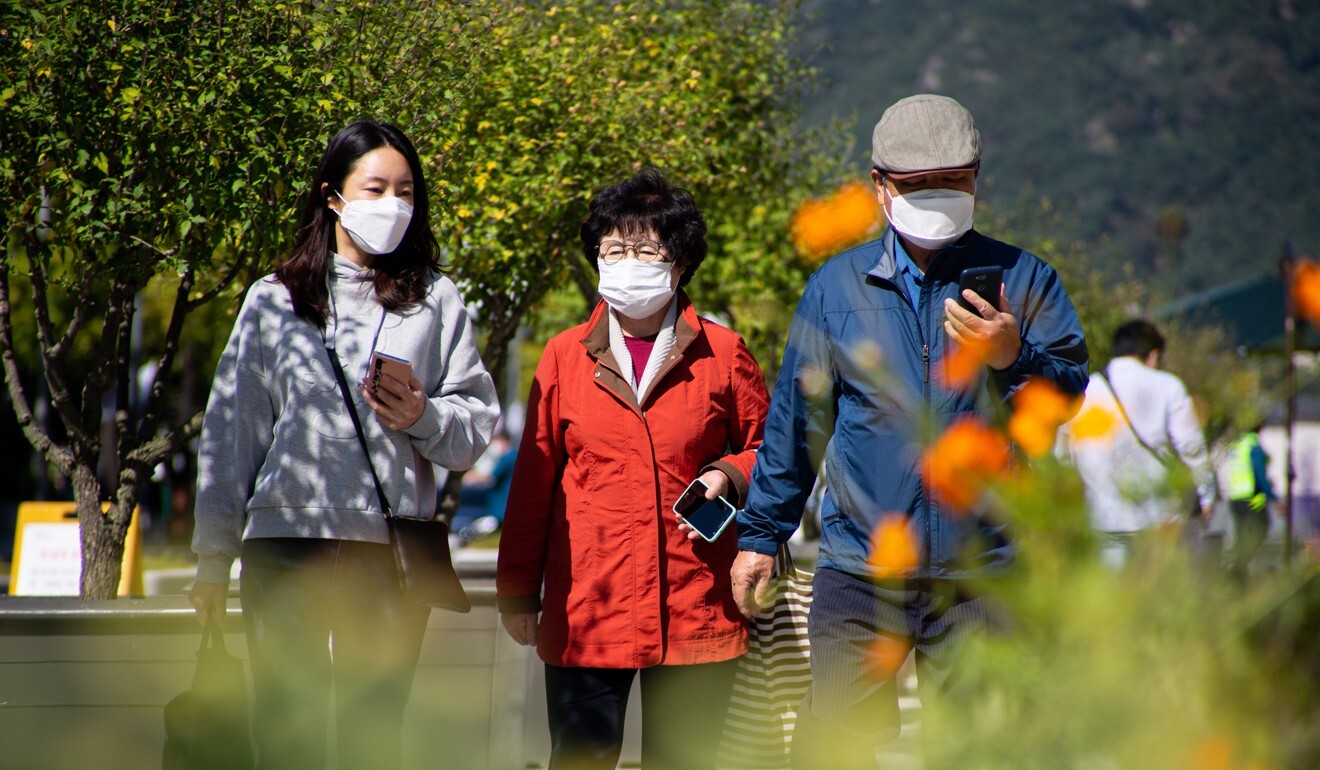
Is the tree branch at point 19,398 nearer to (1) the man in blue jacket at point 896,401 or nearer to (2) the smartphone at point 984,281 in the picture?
(1) the man in blue jacket at point 896,401

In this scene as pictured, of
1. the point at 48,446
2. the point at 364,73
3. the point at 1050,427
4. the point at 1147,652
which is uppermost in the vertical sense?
the point at 364,73

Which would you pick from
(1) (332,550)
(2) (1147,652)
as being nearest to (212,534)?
(1) (332,550)

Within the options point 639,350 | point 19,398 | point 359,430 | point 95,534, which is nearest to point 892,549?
point 359,430

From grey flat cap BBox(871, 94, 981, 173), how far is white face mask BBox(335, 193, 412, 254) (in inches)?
42.4

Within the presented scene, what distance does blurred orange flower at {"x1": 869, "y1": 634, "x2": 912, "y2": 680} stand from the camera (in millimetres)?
2795

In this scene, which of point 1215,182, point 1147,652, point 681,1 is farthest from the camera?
point 1215,182

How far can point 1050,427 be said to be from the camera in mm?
1589

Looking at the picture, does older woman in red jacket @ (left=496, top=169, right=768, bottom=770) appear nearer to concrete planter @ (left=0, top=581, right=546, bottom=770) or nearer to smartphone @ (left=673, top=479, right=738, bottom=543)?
smartphone @ (left=673, top=479, right=738, bottom=543)

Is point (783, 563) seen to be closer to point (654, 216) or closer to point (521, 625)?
point (521, 625)

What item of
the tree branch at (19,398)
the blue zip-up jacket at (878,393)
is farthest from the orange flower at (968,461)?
the tree branch at (19,398)

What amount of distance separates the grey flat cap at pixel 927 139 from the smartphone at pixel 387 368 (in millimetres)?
1092

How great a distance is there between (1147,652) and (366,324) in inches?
81.8

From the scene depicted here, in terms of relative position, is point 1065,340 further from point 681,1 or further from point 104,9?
point 681,1

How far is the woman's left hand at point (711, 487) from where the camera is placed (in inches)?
126
